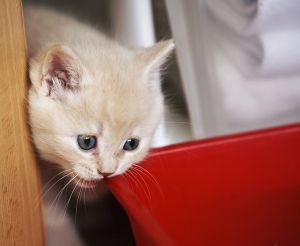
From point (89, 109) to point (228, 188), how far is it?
396 millimetres

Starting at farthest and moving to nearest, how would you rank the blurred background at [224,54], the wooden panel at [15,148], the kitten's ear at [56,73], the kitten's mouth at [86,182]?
Answer: the blurred background at [224,54] < the kitten's mouth at [86,182] < the kitten's ear at [56,73] < the wooden panel at [15,148]

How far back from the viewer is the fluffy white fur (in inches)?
34.4

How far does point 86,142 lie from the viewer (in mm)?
887

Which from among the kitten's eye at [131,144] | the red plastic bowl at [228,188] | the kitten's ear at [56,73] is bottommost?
the red plastic bowl at [228,188]

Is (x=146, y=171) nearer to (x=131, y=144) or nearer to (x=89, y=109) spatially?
(x=131, y=144)

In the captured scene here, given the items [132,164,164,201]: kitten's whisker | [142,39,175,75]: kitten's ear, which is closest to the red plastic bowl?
[132,164,164,201]: kitten's whisker

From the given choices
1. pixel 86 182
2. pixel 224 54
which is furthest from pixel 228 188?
pixel 224 54

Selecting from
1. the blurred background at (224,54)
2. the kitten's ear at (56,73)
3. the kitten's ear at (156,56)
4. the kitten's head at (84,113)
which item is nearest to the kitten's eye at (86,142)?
the kitten's head at (84,113)

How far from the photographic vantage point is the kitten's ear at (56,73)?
0.83 meters

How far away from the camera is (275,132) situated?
102cm

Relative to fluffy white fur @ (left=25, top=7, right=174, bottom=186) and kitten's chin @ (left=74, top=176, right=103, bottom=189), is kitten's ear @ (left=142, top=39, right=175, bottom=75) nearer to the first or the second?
fluffy white fur @ (left=25, top=7, right=174, bottom=186)

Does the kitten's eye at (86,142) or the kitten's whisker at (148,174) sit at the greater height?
the kitten's eye at (86,142)

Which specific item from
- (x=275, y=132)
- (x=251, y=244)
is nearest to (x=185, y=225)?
(x=251, y=244)

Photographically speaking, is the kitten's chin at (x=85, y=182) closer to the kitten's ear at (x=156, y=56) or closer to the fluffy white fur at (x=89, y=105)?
the fluffy white fur at (x=89, y=105)
